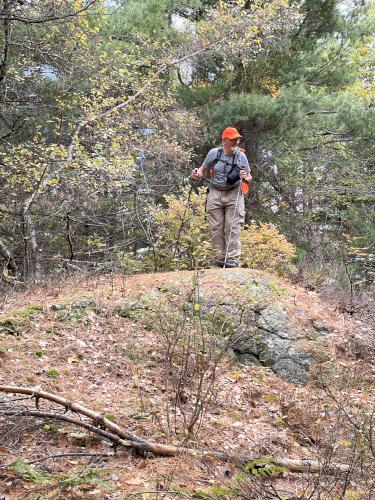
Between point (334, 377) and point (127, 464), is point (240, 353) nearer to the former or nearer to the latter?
point (334, 377)

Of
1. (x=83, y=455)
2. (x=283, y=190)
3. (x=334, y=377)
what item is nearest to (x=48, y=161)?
(x=334, y=377)

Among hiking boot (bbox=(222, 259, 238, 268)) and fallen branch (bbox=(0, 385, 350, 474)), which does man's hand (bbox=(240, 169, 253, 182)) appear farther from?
fallen branch (bbox=(0, 385, 350, 474))

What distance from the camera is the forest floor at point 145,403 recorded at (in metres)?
2.94

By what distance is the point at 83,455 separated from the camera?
3.22 meters

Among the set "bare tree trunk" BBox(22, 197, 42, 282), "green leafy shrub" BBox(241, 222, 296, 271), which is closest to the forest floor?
"green leafy shrub" BBox(241, 222, 296, 271)

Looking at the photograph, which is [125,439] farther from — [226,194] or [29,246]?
[29,246]

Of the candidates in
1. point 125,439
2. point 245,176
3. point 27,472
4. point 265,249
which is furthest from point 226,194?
point 27,472

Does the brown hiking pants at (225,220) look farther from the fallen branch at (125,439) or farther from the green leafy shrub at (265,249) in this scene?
the fallen branch at (125,439)

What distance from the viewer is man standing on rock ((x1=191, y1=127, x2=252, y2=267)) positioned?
23.4 feet

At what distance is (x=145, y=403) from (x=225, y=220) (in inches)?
148

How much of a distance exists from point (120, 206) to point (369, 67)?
51.5 ft

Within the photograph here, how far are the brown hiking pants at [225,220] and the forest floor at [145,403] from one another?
0.64 m

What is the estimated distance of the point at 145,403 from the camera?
169 inches

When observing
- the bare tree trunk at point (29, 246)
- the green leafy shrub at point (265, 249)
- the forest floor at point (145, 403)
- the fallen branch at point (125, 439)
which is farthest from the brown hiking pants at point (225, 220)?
the fallen branch at point (125, 439)
